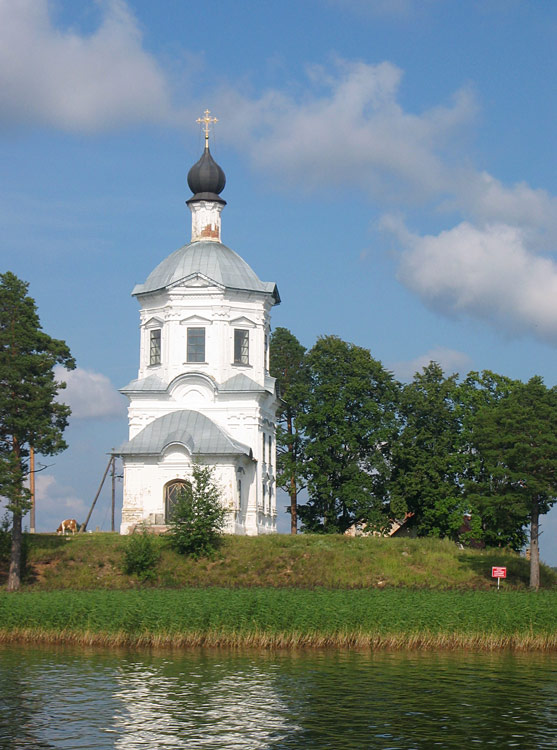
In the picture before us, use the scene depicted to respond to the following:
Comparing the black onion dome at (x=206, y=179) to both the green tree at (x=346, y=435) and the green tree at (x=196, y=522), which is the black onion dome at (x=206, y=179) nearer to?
the green tree at (x=346, y=435)

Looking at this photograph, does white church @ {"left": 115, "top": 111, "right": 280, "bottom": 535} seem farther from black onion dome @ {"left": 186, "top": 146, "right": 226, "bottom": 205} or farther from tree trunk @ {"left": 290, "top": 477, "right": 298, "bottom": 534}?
tree trunk @ {"left": 290, "top": 477, "right": 298, "bottom": 534}

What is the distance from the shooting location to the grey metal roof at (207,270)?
51.8 meters

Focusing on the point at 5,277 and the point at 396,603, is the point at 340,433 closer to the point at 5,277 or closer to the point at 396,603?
the point at 5,277

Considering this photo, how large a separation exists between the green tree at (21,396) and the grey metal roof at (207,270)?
10925 mm

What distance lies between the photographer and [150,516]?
156ft

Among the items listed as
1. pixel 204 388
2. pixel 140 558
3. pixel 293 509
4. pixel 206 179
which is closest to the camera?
pixel 140 558

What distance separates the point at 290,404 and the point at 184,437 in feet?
41.4

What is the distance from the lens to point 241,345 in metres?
52.3

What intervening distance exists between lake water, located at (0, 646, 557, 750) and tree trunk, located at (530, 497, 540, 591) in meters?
14.0

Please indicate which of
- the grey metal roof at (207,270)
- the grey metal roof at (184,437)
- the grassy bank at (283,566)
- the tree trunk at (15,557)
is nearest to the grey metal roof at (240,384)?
the grey metal roof at (184,437)

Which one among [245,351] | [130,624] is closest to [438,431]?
[245,351]

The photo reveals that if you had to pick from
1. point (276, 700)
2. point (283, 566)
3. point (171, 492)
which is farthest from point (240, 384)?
point (276, 700)

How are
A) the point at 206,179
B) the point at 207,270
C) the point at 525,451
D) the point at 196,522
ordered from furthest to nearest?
the point at 206,179 < the point at 207,270 < the point at 196,522 < the point at 525,451

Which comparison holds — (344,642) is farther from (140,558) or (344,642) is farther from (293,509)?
(293,509)
